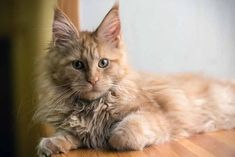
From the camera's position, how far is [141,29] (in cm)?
190

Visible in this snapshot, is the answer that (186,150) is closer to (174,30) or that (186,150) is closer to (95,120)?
(95,120)

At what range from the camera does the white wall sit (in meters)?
1.88

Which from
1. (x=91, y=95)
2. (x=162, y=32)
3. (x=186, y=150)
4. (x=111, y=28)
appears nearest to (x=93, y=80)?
(x=91, y=95)

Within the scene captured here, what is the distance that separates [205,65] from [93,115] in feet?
2.91

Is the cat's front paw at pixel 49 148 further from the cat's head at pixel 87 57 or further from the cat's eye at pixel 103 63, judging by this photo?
the cat's eye at pixel 103 63

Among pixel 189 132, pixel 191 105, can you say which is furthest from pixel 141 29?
pixel 189 132

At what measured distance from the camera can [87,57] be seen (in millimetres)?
1290

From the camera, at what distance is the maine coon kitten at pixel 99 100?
1254 millimetres

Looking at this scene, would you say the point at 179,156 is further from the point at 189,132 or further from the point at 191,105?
the point at 191,105

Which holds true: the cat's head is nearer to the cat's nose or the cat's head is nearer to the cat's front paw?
the cat's nose

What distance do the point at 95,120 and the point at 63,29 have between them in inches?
13.3

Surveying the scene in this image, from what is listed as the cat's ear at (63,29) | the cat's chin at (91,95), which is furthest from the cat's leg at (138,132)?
the cat's ear at (63,29)

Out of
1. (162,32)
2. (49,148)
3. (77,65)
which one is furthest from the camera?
(162,32)

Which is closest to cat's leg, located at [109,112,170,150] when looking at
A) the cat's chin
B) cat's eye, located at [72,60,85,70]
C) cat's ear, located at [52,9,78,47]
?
the cat's chin
